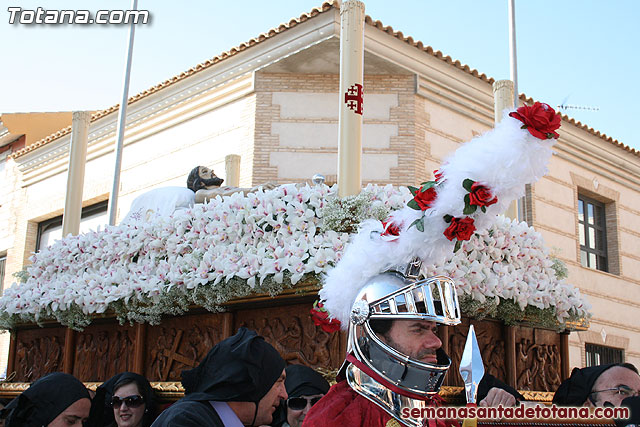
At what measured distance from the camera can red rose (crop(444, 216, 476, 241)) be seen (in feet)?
8.77

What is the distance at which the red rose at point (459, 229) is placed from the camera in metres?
2.67

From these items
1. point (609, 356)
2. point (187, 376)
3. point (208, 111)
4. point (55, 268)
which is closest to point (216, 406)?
point (187, 376)

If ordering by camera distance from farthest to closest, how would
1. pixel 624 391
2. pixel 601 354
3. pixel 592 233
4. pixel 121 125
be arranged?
pixel 592 233, pixel 601 354, pixel 121 125, pixel 624 391

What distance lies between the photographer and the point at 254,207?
13.2 ft

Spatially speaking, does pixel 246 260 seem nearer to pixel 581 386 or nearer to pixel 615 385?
pixel 581 386

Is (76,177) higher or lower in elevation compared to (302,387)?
higher

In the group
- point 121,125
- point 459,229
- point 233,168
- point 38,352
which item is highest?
point 121,125

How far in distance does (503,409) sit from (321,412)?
0.64 meters

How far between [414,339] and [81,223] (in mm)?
16871

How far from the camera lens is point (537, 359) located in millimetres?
4406

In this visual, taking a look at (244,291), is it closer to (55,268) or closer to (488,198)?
(488,198)

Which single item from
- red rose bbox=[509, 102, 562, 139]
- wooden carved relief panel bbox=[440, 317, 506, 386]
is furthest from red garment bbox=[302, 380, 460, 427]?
wooden carved relief panel bbox=[440, 317, 506, 386]

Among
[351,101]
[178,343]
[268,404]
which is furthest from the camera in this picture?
[178,343]

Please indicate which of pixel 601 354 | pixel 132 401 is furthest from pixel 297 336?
pixel 601 354
